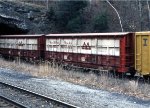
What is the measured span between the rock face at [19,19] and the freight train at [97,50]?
956 centimetres

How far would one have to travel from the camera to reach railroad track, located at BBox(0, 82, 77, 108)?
39.8 ft

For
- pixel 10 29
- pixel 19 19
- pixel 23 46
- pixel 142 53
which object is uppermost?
pixel 19 19

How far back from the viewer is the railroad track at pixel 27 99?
477 inches

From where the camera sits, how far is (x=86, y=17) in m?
56.0

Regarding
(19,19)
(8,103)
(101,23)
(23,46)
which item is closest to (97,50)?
(8,103)

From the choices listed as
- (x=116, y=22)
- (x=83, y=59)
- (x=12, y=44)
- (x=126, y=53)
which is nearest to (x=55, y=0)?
(x=116, y=22)

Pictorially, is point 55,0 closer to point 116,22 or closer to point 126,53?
point 116,22

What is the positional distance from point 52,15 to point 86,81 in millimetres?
29640

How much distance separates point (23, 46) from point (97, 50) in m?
12.4

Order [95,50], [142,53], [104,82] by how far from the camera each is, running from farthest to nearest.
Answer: [95,50]
[142,53]
[104,82]

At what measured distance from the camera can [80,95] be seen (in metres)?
14.7

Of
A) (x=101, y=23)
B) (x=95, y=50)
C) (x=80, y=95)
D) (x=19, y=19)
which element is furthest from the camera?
(x=101, y=23)

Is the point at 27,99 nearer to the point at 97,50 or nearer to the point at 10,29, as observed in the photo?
the point at 97,50

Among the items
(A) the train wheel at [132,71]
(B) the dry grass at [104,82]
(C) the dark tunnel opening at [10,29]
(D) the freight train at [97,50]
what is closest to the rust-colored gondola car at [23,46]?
(D) the freight train at [97,50]
